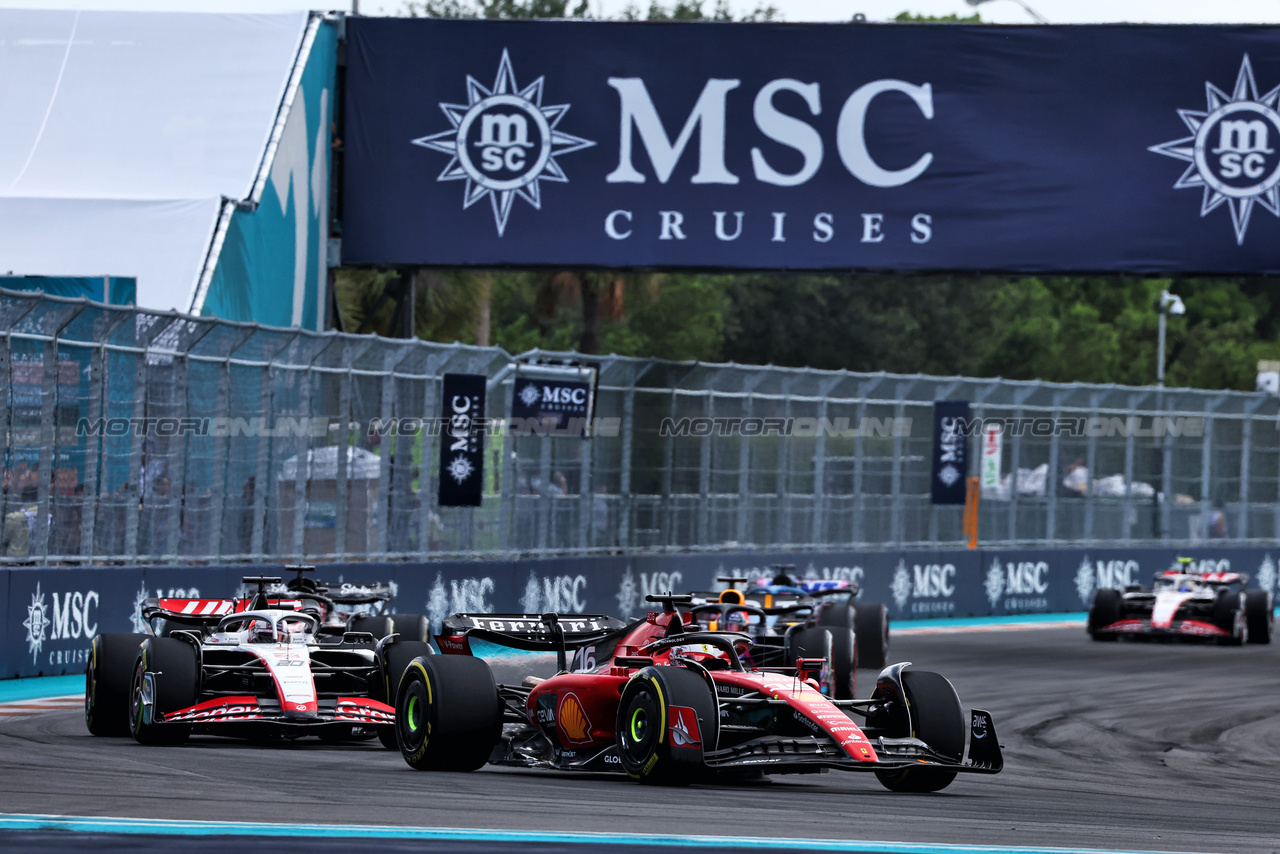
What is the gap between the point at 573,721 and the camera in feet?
34.0

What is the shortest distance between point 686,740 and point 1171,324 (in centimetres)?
7794

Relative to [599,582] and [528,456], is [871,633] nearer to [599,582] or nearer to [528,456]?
[599,582]

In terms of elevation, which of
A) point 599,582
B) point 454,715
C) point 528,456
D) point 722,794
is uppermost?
point 528,456

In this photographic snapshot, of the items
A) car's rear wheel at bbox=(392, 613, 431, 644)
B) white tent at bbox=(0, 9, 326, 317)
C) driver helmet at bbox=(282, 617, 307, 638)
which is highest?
white tent at bbox=(0, 9, 326, 317)

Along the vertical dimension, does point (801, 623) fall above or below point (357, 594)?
below

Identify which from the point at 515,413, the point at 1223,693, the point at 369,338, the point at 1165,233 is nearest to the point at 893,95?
the point at 1165,233

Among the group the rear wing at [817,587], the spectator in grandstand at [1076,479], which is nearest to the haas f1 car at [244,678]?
the rear wing at [817,587]

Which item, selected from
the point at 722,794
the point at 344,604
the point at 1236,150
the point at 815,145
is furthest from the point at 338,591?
the point at 1236,150

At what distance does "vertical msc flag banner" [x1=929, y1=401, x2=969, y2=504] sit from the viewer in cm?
2777

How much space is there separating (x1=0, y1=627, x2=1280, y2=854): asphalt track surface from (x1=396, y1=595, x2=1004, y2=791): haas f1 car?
148 millimetres

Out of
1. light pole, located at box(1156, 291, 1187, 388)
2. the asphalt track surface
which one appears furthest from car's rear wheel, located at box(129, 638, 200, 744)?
light pole, located at box(1156, 291, 1187, 388)

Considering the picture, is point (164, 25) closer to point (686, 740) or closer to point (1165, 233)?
point (1165, 233)

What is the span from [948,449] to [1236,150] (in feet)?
18.4

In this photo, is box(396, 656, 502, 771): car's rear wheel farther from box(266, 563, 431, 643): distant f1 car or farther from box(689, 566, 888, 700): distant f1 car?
box(266, 563, 431, 643): distant f1 car
